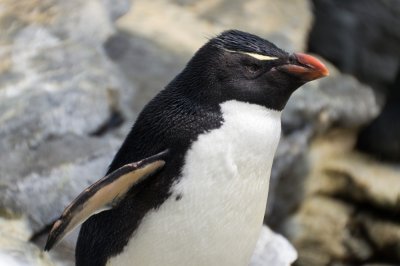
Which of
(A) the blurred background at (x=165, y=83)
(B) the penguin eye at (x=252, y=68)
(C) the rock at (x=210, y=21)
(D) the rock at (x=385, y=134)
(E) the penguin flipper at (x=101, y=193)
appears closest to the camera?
(E) the penguin flipper at (x=101, y=193)

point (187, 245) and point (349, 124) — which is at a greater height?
point (187, 245)

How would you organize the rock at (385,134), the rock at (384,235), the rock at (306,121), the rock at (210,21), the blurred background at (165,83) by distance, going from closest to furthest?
1. the blurred background at (165,83)
2. the rock at (306,121)
3. the rock at (210,21)
4. the rock at (384,235)
5. the rock at (385,134)

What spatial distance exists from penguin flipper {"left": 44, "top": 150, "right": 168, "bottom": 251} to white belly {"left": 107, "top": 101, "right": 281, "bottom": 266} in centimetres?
7

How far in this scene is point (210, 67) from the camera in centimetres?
174

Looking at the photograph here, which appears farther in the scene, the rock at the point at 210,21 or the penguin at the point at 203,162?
the rock at the point at 210,21

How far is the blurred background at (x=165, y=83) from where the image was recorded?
2.36m

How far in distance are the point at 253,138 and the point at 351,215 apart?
6.04 feet

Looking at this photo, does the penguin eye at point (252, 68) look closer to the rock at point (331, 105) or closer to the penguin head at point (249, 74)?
the penguin head at point (249, 74)

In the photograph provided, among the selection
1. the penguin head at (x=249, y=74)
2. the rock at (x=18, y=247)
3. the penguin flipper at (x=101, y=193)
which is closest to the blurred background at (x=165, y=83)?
the rock at (x=18, y=247)

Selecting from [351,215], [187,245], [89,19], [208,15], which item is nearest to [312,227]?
[351,215]

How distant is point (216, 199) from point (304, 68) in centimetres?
33

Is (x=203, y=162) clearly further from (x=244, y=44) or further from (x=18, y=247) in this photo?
(x=18, y=247)

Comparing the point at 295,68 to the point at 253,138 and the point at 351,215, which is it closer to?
the point at 253,138

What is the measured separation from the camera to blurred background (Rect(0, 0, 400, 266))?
92.7 inches
